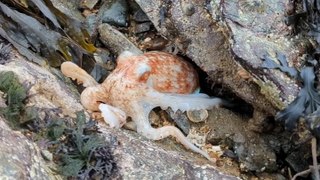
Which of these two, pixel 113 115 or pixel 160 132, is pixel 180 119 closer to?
pixel 160 132

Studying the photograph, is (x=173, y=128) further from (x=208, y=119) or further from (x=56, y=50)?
(x=56, y=50)

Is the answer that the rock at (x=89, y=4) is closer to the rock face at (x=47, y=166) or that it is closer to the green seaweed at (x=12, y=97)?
the rock face at (x=47, y=166)

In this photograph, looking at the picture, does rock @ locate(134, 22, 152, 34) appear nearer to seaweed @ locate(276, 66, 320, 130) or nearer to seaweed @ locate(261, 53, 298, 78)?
seaweed @ locate(261, 53, 298, 78)

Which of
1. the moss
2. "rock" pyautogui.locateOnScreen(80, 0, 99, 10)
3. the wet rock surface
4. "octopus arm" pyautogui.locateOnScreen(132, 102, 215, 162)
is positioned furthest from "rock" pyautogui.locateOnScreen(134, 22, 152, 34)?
the moss

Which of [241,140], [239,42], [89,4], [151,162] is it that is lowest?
[241,140]

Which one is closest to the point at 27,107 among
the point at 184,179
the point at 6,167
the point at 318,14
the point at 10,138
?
the point at 10,138

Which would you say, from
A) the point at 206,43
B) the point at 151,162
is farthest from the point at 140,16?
the point at 151,162
